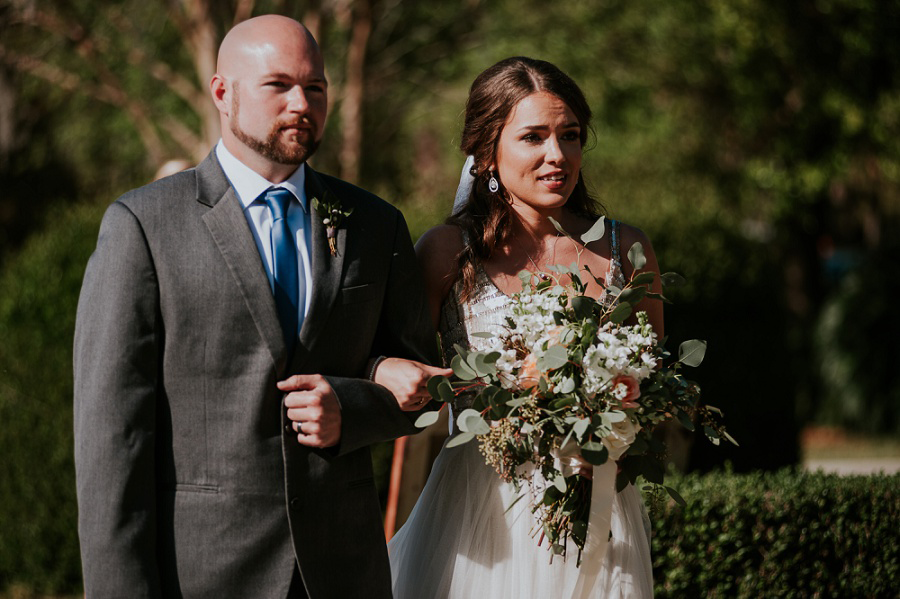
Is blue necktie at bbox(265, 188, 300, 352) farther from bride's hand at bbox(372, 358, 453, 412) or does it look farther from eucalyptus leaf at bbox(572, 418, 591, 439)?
eucalyptus leaf at bbox(572, 418, 591, 439)

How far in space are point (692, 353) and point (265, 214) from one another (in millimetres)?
1352

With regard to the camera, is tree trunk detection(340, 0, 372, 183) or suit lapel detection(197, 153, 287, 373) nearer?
suit lapel detection(197, 153, 287, 373)

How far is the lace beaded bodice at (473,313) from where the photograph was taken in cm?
348

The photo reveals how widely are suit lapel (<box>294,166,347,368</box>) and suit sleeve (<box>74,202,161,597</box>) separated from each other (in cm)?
38

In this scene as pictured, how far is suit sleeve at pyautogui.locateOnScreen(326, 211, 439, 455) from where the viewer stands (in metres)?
2.76

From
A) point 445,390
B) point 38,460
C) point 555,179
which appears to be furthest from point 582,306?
point 38,460

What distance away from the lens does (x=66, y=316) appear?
6.95 m

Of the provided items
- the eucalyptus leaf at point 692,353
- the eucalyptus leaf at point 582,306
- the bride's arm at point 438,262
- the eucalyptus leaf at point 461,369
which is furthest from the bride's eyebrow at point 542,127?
the eucalyptus leaf at point 461,369

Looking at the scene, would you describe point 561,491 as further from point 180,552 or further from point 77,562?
point 77,562

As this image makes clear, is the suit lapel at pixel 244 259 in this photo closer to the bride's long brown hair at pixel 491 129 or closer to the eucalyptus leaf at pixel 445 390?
the eucalyptus leaf at pixel 445 390

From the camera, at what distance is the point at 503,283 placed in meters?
3.59

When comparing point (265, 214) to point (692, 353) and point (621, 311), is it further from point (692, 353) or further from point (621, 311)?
point (692, 353)

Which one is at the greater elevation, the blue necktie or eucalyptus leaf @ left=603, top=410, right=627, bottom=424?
the blue necktie

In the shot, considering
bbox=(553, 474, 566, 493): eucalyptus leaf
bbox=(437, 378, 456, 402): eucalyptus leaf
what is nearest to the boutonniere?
bbox=(437, 378, 456, 402): eucalyptus leaf
